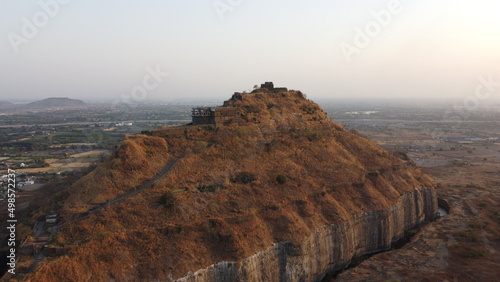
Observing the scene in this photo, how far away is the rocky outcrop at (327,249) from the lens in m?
26.8

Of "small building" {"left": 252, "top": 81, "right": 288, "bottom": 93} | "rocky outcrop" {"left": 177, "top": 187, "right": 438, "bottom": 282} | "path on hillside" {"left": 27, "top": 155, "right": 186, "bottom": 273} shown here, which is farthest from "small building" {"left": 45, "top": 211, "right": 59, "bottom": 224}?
"small building" {"left": 252, "top": 81, "right": 288, "bottom": 93}

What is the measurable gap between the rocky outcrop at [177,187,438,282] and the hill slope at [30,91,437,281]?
14 cm

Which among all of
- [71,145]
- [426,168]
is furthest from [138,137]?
[71,145]

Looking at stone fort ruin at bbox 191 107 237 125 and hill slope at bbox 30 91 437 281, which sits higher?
stone fort ruin at bbox 191 107 237 125

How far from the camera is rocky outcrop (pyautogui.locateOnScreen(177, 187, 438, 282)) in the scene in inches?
1055

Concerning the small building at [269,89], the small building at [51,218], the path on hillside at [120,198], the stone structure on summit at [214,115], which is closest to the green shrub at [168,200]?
the path on hillside at [120,198]

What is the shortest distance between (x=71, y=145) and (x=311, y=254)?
415 ft

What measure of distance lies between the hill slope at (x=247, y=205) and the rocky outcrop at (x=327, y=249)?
0.14 metres

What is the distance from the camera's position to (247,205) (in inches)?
1265

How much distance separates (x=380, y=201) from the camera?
40.4 metres

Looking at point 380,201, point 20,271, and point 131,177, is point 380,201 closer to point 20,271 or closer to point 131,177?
point 131,177

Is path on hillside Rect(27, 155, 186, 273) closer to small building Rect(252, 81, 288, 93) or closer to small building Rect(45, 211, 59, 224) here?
small building Rect(45, 211, 59, 224)

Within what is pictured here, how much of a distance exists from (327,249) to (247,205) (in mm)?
11327

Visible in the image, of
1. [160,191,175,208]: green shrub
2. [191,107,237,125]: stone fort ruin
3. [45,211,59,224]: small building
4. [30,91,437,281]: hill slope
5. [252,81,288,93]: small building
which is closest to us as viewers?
[30,91,437,281]: hill slope
